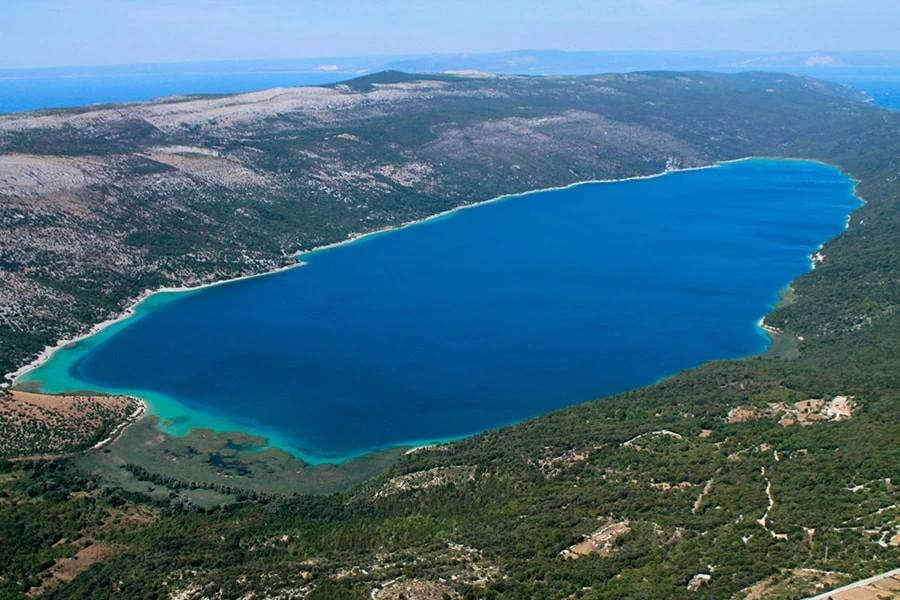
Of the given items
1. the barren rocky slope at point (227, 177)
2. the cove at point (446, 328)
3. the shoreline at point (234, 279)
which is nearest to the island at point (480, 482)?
the barren rocky slope at point (227, 177)

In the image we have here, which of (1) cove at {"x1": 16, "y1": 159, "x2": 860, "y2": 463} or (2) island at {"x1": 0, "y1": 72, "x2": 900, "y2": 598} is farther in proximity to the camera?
(1) cove at {"x1": 16, "y1": 159, "x2": 860, "y2": 463}

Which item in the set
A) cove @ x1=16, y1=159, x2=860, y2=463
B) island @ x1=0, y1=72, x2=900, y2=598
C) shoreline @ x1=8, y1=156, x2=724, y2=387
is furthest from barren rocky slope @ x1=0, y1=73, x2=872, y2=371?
cove @ x1=16, y1=159, x2=860, y2=463

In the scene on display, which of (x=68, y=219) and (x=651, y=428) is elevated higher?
(x=68, y=219)

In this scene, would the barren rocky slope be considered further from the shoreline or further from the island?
the shoreline

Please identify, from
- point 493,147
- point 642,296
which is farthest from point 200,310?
point 493,147

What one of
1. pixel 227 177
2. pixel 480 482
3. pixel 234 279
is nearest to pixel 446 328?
pixel 234 279

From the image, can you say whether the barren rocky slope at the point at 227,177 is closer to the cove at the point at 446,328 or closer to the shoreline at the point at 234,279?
the shoreline at the point at 234,279

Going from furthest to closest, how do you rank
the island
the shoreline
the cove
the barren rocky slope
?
the barren rocky slope < the shoreline < the cove < the island

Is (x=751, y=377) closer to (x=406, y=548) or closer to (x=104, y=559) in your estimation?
(x=406, y=548)
